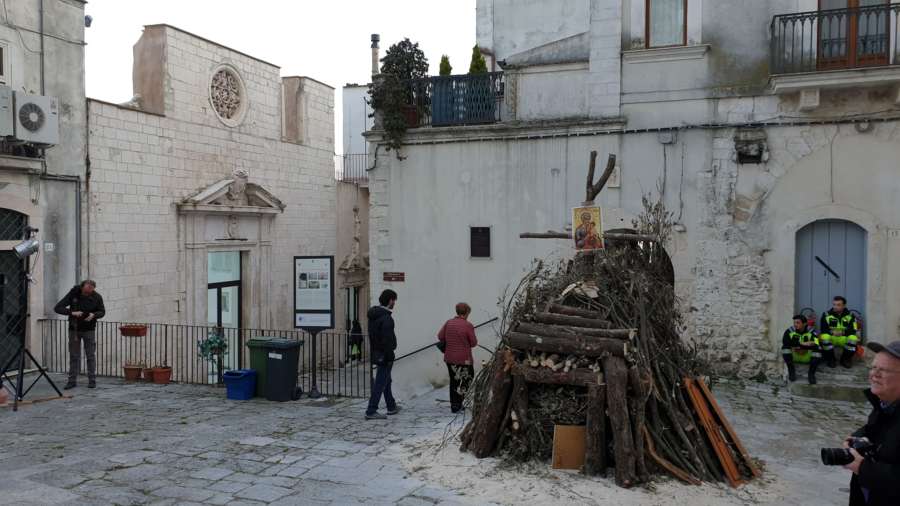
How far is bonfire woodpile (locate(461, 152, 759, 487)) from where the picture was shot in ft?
21.4

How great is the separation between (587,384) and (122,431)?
552cm

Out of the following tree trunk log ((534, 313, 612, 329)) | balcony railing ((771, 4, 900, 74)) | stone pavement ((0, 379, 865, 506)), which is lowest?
stone pavement ((0, 379, 865, 506))

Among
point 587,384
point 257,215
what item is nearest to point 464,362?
point 587,384

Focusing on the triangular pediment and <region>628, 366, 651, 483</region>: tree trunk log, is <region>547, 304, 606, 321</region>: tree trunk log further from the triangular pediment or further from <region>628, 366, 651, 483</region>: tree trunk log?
the triangular pediment

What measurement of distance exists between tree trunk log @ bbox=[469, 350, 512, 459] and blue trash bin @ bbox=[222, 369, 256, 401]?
15.4 feet

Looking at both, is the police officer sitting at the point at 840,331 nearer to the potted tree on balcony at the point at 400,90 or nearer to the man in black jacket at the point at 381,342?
the man in black jacket at the point at 381,342

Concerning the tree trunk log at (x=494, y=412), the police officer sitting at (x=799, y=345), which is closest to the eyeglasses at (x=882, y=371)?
the tree trunk log at (x=494, y=412)

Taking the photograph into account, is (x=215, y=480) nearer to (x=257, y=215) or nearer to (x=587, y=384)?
(x=587, y=384)

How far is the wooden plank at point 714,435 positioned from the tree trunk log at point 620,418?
85cm

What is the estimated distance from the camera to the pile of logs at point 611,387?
6.52 m

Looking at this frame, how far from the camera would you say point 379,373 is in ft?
30.6

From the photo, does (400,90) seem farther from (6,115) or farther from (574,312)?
(574,312)

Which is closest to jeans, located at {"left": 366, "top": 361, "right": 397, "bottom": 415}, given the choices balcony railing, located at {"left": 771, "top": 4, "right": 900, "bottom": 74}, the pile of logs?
the pile of logs

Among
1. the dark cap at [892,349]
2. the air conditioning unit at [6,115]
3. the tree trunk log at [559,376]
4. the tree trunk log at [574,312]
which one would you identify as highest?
the air conditioning unit at [6,115]
